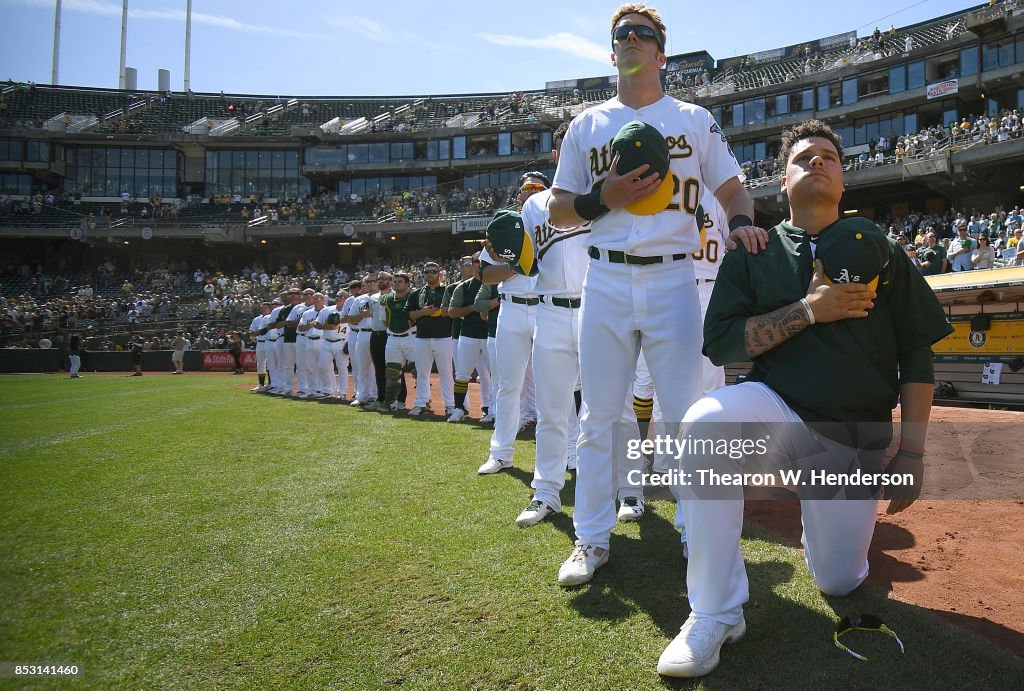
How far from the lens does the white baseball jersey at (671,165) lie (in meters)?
3.14

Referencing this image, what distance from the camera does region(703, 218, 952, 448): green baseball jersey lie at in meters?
2.55

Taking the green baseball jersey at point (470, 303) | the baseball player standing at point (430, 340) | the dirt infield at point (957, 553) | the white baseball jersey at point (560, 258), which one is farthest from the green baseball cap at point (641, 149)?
the baseball player standing at point (430, 340)

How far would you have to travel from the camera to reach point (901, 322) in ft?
8.56

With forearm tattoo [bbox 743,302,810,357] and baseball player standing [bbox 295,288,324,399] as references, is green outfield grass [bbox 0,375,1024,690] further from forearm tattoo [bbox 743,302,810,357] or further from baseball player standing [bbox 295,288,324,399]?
baseball player standing [bbox 295,288,324,399]

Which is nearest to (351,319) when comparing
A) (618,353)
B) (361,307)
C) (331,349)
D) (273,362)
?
(361,307)

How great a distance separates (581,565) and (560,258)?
222cm

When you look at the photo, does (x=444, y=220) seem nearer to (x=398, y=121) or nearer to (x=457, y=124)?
(x=457, y=124)

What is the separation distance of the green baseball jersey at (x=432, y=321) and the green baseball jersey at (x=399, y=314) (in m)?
0.17

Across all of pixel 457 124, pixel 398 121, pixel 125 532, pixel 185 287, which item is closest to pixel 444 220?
pixel 457 124

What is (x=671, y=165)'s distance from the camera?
325 cm

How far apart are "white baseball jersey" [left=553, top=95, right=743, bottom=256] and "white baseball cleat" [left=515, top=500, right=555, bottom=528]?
5.64 feet

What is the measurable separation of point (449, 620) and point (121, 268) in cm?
5056

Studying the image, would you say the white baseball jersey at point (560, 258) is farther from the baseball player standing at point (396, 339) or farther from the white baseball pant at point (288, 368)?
the white baseball pant at point (288, 368)

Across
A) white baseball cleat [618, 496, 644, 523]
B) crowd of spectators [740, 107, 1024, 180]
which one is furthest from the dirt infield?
crowd of spectators [740, 107, 1024, 180]
